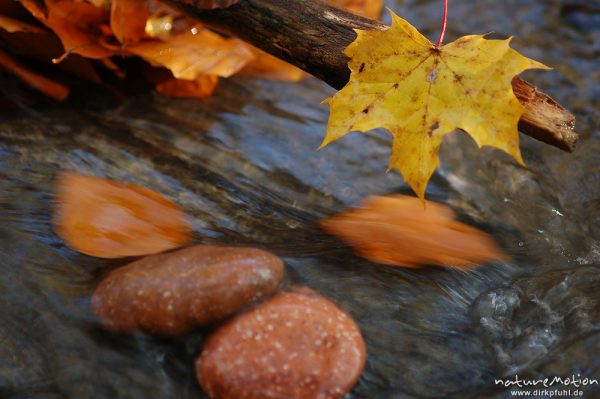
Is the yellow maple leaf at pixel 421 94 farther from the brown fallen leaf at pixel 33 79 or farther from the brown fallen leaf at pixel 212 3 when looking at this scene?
the brown fallen leaf at pixel 33 79

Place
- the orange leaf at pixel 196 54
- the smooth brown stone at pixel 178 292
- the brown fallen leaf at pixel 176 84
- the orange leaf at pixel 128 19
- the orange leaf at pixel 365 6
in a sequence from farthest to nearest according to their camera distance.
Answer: the orange leaf at pixel 365 6 → the brown fallen leaf at pixel 176 84 → the orange leaf at pixel 196 54 → the orange leaf at pixel 128 19 → the smooth brown stone at pixel 178 292

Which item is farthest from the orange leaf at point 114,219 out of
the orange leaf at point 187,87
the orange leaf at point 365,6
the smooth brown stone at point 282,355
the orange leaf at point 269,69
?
→ the orange leaf at point 365,6

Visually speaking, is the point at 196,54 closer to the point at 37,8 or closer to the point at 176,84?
the point at 176,84

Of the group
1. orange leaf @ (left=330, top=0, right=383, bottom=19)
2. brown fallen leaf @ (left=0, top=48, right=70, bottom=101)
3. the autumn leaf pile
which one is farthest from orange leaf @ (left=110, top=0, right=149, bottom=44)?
orange leaf @ (left=330, top=0, right=383, bottom=19)

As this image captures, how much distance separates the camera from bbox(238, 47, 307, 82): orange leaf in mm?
2986

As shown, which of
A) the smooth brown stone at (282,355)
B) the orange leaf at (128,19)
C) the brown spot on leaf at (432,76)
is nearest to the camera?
the smooth brown stone at (282,355)

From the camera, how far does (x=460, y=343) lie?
1730 millimetres

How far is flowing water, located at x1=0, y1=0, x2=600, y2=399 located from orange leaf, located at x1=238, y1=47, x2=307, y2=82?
0.19 feet

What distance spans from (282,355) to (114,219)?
716mm

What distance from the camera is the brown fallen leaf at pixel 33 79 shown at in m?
2.50

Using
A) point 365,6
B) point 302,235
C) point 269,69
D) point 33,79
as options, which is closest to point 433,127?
point 302,235

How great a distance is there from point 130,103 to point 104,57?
23 centimetres

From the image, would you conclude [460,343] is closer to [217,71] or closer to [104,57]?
[217,71]

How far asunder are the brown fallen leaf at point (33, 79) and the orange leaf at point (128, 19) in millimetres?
331
